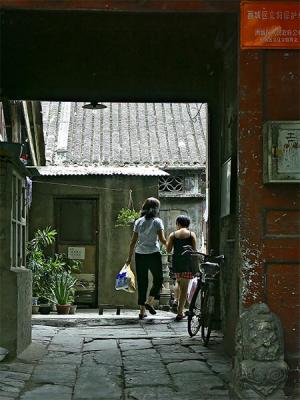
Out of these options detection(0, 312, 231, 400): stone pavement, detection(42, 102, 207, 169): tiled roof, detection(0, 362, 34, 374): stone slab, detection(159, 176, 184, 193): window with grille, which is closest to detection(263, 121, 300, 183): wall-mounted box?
detection(0, 312, 231, 400): stone pavement

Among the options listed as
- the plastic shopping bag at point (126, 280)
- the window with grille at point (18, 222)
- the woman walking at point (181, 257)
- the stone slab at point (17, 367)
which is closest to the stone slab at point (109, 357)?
the stone slab at point (17, 367)

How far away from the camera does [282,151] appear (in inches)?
214

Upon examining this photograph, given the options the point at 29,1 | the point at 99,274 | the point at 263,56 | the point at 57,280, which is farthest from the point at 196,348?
the point at 99,274

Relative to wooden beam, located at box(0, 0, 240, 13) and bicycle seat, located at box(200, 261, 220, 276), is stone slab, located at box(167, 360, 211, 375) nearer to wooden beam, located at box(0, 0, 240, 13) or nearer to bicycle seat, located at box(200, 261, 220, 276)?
bicycle seat, located at box(200, 261, 220, 276)

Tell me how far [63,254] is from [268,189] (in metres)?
10.1

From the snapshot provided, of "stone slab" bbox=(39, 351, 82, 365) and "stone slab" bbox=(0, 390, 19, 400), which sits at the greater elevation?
"stone slab" bbox=(0, 390, 19, 400)

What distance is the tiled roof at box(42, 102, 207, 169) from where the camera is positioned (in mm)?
17469

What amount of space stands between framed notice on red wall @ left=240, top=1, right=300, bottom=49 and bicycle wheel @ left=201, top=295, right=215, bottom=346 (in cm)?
324

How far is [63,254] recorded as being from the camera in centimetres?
1515

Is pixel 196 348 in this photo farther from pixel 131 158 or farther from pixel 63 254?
pixel 131 158

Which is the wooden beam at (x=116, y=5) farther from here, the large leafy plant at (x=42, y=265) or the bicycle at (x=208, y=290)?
the large leafy plant at (x=42, y=265)

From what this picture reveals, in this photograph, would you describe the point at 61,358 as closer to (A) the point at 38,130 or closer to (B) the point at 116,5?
(B) the point at 116,5

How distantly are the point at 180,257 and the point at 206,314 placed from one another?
2.27m

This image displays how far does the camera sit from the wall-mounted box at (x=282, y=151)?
5434 millimetres
